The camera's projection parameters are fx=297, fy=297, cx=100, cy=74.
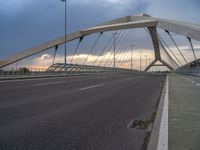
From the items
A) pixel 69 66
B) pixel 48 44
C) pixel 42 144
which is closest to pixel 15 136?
pixel 42 144

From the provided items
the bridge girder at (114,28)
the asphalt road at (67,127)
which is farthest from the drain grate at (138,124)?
the bridge girder at (114,28)

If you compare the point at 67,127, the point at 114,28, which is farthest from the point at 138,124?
the point at 114,28

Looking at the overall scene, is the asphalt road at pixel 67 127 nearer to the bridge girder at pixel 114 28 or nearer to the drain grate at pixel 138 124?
the drain grate at pixel 138 124

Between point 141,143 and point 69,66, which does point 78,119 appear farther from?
point 69,66

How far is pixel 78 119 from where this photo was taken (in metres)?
6.82

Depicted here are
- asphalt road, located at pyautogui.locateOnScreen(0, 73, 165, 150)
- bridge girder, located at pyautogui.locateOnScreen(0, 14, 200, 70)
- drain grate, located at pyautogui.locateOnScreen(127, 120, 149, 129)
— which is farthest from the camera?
bridge girder, located at pyautogui.locateOnScreen(0, 14, 200, 70)

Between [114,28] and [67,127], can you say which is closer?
[67,127]

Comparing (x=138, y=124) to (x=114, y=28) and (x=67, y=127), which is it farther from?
(x=114, y=28)

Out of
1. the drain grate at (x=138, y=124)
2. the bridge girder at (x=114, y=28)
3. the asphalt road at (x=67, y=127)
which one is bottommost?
the drain grate at (x=138, y=124)

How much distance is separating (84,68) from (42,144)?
68.1 m

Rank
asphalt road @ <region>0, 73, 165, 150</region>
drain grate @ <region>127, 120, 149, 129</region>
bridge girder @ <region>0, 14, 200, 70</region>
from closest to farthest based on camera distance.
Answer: asphalt road @ <region>0, 73, 165, 150</region>
drain grate @ <region>127, 120, 149, 129</region>
bridge girder @ <region>0, 14, 200, 70</region>

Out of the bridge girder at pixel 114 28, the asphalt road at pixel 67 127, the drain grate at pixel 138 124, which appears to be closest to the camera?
the asphalt road at pixel 67 127

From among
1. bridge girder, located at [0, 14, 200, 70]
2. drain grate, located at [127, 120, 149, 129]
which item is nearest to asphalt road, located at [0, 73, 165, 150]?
drain grate, located at [127, 120, 149, 129]

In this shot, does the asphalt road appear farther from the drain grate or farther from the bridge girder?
the bridge girder
